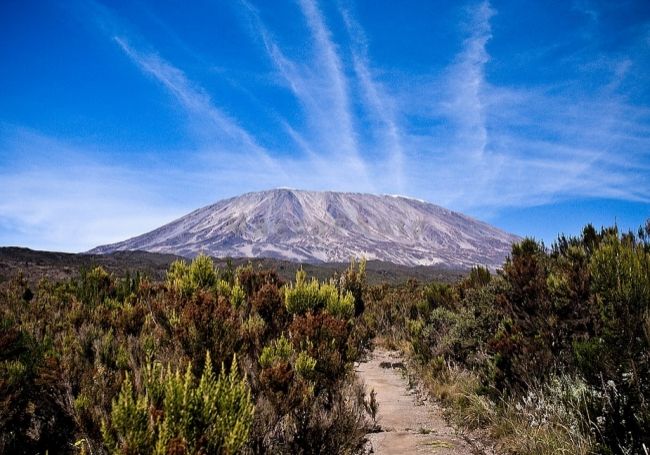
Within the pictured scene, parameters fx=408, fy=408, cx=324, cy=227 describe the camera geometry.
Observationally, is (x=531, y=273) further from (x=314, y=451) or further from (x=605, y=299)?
(x=314, y=451)

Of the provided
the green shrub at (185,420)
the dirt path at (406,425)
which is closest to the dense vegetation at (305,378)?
the green shrub at (185,420)

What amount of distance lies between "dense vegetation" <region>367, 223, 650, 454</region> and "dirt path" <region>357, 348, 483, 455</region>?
0.36 metres

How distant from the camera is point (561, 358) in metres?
5.23

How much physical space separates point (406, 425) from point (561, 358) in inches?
92.8

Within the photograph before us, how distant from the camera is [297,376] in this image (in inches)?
200

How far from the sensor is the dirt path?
4.95 m

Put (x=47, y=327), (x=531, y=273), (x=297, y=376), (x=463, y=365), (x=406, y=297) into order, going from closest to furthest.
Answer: (x=297, y=376), (x=531, y=273), (x=47, y=327), (x=463, y=365), (x=406, y=297)

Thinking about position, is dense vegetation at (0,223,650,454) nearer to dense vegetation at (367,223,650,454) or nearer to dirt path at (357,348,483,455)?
dense vegetation at (367,223,650,454)

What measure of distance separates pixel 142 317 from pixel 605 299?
741cm

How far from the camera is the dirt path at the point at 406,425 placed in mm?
4945

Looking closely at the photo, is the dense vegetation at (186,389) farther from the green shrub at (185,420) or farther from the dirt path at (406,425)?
the dirt path at (406,425)

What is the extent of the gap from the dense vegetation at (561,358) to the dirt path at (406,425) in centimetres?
36

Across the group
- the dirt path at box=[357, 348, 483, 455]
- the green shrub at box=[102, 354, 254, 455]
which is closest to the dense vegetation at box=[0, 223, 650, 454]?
the green shrub at box=[102, 354, 254, 455]

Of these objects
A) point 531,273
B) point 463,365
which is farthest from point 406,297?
point 531,273
